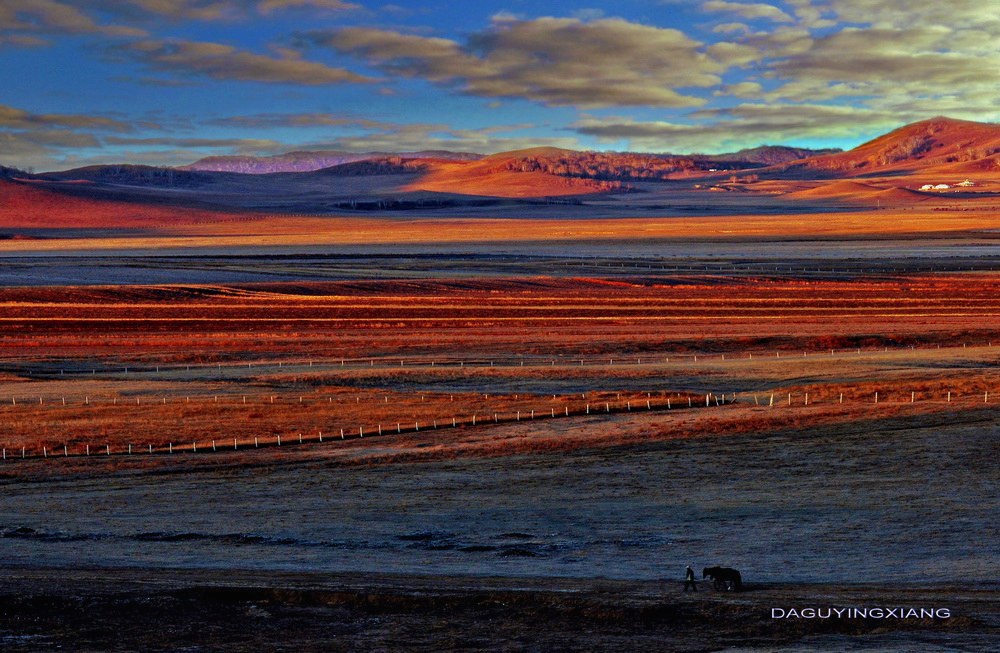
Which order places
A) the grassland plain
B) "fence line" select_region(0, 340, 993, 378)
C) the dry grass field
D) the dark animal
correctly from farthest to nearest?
"fence line" select_region(0, 340, 993, 378) → the dry grass field → the dark animal → the grassland plain

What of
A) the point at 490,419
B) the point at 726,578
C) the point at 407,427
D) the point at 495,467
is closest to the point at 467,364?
the point at 490,419

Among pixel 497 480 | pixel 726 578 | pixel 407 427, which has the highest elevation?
pixel 726 578

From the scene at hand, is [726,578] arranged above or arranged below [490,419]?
above

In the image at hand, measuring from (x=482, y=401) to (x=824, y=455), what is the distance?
1384cm

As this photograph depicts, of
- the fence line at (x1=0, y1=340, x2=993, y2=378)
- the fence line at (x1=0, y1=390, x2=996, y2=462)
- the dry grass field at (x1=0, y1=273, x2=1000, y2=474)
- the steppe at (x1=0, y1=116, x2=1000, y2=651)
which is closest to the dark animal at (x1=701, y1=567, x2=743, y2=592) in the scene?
the steppe at (x1=0, y1=116, x2=1000, y2=651)

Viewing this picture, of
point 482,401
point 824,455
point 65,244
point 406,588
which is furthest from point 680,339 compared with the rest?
point 65,244

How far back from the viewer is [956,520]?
73.9 ft

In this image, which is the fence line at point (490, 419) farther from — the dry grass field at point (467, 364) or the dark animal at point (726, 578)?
the dark animal at point (726, 578)

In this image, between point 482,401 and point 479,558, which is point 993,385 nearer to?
point 482,401

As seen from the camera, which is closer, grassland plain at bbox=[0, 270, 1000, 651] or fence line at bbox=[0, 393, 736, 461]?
grassland plain at bbox=[0, 270, 1000, 651]

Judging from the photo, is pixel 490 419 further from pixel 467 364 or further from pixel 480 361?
pixel 480 361

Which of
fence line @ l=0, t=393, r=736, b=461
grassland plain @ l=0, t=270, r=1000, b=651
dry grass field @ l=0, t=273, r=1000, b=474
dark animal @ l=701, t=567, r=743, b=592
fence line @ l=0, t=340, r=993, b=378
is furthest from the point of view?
fence line @ l=0, t=340, r=993, b=378

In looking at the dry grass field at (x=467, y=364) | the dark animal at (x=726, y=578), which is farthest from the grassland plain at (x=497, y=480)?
the dark animal at (x=726, y=578)

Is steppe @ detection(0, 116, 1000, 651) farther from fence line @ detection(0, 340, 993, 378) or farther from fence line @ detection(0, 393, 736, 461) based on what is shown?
fence line @ detection(0, 340, 993, 378)
